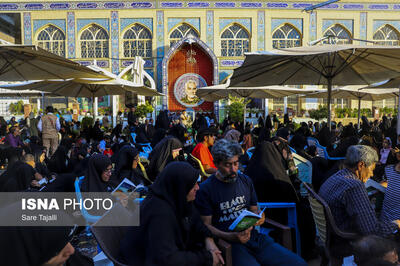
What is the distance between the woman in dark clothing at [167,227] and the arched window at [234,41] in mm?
21251

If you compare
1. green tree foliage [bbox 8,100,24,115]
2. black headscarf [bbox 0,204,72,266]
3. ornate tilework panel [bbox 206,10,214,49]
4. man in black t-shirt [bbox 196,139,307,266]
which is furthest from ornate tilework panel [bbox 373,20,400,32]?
black headscarf [bbox 0,204,72,266]

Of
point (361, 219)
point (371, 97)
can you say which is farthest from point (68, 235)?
point (371, 97)

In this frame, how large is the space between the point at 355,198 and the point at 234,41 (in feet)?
69.7

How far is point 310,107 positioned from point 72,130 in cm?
1618

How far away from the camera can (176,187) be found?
2.05 m

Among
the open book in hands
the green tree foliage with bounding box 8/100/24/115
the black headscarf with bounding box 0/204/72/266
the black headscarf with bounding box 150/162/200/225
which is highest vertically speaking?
the green tree foliage with bounding box 8/100/24/115

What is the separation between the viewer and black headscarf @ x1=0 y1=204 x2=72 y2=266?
151 cm

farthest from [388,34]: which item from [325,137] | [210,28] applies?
[325,137]

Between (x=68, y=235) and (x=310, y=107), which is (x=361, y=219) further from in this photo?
(x=310, y=107)

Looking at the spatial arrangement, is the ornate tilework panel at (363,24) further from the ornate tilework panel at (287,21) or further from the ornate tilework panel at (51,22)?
the ornate tilework panel at (51,22)

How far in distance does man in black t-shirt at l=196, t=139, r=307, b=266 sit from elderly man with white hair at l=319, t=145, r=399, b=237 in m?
0.49

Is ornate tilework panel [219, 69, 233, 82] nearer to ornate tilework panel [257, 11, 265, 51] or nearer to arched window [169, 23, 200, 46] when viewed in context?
ornate tilework panel [257, 11, 265, 51]

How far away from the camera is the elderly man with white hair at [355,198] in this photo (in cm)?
249

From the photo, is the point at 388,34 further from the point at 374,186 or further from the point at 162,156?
the point at 374,186
